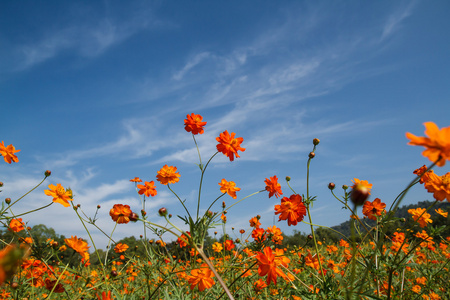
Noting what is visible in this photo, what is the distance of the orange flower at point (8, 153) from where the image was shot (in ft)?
8.53

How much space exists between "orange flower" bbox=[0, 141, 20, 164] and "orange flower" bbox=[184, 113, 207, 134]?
1809 mm

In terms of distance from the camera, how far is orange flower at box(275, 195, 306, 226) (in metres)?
1.85

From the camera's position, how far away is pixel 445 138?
768 mm

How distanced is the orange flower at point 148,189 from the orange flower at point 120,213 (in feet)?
1.91

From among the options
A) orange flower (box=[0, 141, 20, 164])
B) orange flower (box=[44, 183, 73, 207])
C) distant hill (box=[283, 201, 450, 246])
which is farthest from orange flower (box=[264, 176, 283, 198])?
orange flower (box=[0, 141, 20, 164])

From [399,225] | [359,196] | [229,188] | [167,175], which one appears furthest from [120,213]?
[399,225]

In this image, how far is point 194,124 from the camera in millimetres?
2520

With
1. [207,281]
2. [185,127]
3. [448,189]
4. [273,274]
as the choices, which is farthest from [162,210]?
A: [448,189]

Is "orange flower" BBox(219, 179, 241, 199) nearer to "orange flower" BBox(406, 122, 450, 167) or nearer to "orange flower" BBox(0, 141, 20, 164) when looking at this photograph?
"orange flower" BBox(406, 122, 450, 167)

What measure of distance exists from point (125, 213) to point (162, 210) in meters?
0.75

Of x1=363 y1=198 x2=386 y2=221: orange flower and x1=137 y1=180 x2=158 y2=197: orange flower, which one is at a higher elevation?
x1=137 y1=180 x2=158 y2=197: orange flower

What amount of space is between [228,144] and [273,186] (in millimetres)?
544

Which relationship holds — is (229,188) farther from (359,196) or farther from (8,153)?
(8,153)

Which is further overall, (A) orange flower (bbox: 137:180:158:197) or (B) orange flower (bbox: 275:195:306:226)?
(A) orange flower (bbox: 137:180:158:197)
